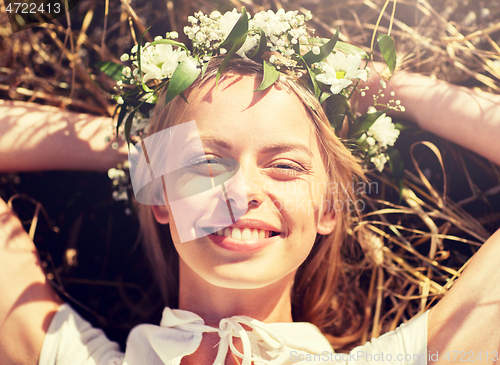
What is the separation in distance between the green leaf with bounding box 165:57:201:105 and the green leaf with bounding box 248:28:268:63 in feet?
0.81

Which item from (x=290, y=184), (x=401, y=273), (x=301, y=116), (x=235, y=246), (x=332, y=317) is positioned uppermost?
(x=301, y=116)

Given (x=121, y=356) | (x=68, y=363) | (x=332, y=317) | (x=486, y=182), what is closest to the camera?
(x=68, y=363)

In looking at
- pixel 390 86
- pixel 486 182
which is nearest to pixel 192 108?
pixel 390 86

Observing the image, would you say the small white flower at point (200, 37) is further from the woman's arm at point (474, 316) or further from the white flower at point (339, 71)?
the woman's arm at point (474, 316)

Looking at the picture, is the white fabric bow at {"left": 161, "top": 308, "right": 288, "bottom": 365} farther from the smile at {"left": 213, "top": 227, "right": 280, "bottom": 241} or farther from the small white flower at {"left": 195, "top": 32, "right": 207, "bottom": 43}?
the small white flower at {"left": 195, "top": 32, "right": 207, "bottom": 43}

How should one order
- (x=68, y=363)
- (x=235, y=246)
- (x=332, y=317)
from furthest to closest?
(x=332, y=317), (x=68, y=363), (x=235, y=246)

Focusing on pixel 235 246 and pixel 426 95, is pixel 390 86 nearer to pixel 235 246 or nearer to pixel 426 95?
pixel 426 95

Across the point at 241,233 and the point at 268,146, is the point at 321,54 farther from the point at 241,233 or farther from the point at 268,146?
the point at 241,233

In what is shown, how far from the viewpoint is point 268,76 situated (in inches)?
59.4

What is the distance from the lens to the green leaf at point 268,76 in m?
1.49

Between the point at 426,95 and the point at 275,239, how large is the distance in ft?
3.55

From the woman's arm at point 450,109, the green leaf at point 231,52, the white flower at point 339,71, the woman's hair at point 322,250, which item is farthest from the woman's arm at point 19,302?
the woman's arm at point 450,109

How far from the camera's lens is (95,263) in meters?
2.48

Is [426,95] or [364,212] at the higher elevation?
[426,95]
